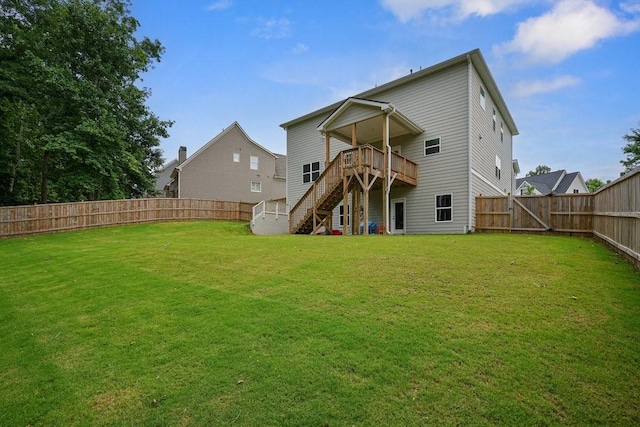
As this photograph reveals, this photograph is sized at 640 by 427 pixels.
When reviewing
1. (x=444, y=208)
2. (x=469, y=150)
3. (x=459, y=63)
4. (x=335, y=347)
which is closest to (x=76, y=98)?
(x=459, y=63)

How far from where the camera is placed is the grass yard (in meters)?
2.57

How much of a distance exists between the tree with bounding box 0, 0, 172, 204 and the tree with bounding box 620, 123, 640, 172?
37995 mm

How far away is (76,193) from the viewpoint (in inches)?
964

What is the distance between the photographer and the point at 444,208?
14945mm

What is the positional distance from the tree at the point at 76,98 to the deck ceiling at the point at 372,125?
14.7 metres

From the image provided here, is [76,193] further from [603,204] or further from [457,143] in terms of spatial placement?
[603,204]

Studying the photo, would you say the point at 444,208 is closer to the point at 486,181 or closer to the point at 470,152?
the point at 470,152

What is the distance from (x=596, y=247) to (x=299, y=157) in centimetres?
1605

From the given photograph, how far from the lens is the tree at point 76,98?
19953 mm

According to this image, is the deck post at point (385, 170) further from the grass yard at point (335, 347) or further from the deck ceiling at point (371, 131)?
the grass yard at point (335, 347)

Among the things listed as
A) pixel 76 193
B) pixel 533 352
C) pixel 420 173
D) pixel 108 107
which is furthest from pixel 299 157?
pixel 533 352

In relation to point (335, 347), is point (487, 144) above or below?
above

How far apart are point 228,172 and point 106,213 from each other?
11.7 m

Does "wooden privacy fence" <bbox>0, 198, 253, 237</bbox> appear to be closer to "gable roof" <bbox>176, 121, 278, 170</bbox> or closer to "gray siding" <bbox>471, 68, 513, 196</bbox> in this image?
"gable roof" <bbox>176, 121, 278, 170</bbox>
